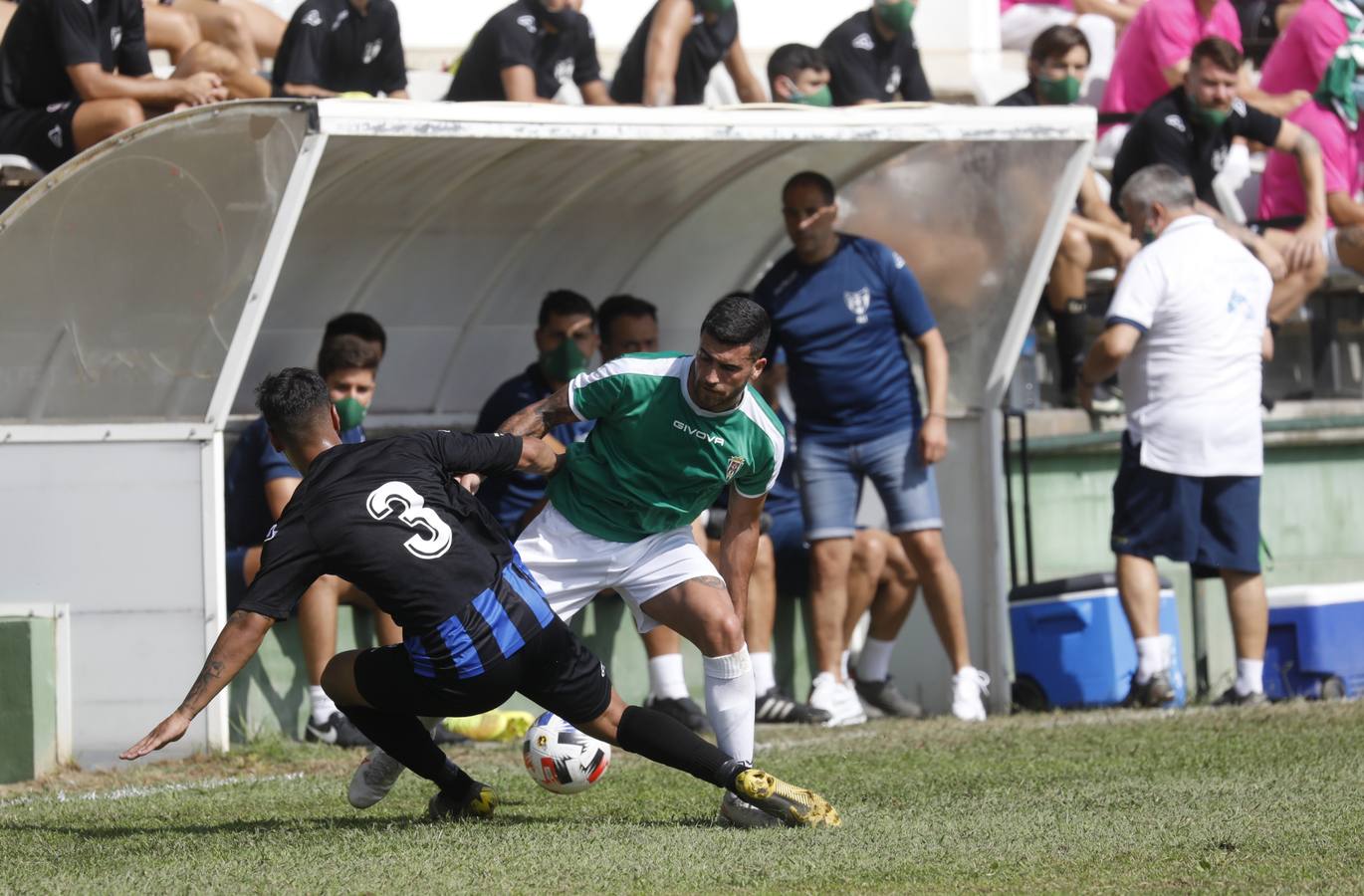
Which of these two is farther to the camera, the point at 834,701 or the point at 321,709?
the point at 834,701

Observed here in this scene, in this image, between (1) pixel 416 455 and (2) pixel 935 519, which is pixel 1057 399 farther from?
(1) pixel 416 455

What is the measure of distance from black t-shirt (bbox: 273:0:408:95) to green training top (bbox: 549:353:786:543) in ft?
12.4

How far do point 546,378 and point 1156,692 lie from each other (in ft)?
10.1

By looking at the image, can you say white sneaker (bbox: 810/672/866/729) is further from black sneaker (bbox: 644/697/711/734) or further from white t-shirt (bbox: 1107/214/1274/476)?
white t-shirt (bbox: 1107/214/1274/476)

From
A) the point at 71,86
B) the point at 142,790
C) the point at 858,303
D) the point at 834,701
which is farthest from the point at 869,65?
the point at 142,790

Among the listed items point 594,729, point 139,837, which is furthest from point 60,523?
point 594,729

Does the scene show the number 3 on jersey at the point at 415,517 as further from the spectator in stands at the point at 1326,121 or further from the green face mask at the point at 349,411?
the spectator in stands at the point at 1326,121

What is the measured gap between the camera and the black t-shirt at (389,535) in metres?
5.75

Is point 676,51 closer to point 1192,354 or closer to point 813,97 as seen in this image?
point 813,97

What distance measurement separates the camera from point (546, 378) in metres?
9.20


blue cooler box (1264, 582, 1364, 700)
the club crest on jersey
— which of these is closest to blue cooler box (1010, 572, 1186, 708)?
blue cooler box (1264, 582, 1364, 700)

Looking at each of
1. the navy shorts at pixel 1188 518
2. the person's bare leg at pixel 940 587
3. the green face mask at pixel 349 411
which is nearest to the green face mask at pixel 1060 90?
the navy shorts at pixel 1188 518

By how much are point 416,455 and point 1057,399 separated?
636 centimetres

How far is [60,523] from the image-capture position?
8039 millimetres
